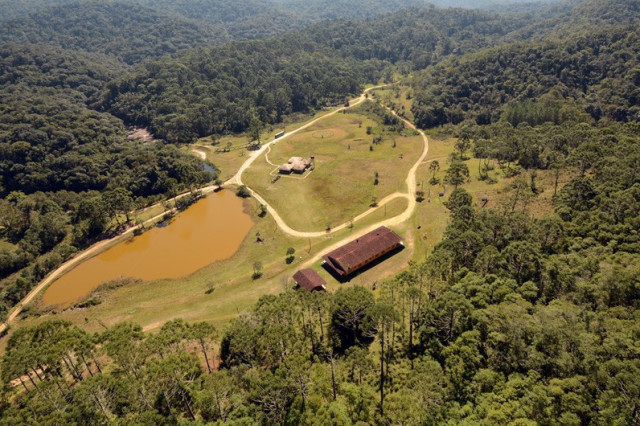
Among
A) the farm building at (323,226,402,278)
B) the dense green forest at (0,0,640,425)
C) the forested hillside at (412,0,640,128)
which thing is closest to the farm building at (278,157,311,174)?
the dense green forest at (0,0,640,425)

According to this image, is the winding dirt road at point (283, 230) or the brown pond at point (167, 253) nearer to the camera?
the winding dirt road at point (283, 230)

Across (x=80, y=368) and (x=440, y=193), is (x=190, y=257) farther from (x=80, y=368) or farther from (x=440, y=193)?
(x=440, y=193)

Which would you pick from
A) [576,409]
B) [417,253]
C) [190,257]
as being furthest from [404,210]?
[576,409]

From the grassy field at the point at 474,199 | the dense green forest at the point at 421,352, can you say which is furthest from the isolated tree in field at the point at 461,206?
the dense green forest at the point at 421,352

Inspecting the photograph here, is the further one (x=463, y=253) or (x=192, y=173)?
(x=192, y=173)

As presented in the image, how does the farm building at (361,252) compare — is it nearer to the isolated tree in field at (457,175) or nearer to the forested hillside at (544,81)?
the isolated tree in field at (457,175)

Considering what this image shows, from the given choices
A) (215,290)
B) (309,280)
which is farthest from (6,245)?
(309,280)

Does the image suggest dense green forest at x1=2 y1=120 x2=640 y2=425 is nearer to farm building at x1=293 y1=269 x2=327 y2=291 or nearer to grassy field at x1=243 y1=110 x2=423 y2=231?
farm building at x1=293 y1=269 x2=327 y2=291
